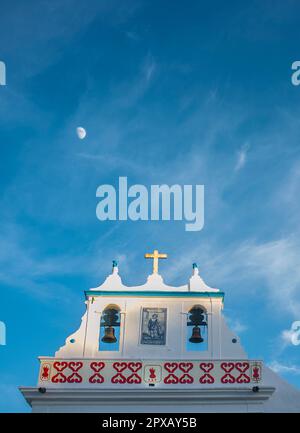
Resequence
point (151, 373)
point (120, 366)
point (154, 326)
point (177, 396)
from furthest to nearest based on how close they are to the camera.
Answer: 1. point (154, 326)
2. point (120, 366)
3. point (151, 373)
4. point (177, 396)

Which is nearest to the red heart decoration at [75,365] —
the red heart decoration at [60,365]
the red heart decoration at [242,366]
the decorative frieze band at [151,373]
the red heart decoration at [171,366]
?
the decorative frieze band at [151,373]

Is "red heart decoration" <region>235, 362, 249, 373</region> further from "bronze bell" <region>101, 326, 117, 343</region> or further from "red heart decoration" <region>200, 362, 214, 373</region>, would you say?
"bronze bell" <region>101, 326, 117, 343</region>

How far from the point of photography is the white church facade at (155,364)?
62.0 feet

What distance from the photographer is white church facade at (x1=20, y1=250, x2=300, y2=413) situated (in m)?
18.9

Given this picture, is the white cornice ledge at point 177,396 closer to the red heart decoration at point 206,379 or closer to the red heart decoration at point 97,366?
the red heart decoration at point 206,379

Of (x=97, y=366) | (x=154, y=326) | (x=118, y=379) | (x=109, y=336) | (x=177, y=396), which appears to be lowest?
(x=177, y=396)

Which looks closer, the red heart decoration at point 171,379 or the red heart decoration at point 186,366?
the red heart decoration at point 171,379

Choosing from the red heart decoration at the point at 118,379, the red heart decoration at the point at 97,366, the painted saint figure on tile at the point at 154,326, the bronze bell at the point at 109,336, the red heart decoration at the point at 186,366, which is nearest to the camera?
the red heart decoration at the point at 118,379

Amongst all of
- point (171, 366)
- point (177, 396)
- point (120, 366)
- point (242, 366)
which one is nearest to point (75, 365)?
point (120, 366)

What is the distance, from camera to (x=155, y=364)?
63.9 feet

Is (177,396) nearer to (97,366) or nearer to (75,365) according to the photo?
(97,366)

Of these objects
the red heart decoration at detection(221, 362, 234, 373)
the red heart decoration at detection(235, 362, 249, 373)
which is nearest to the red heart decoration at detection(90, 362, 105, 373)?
the red heart decoration at detection(221, 362, 234, 373)
